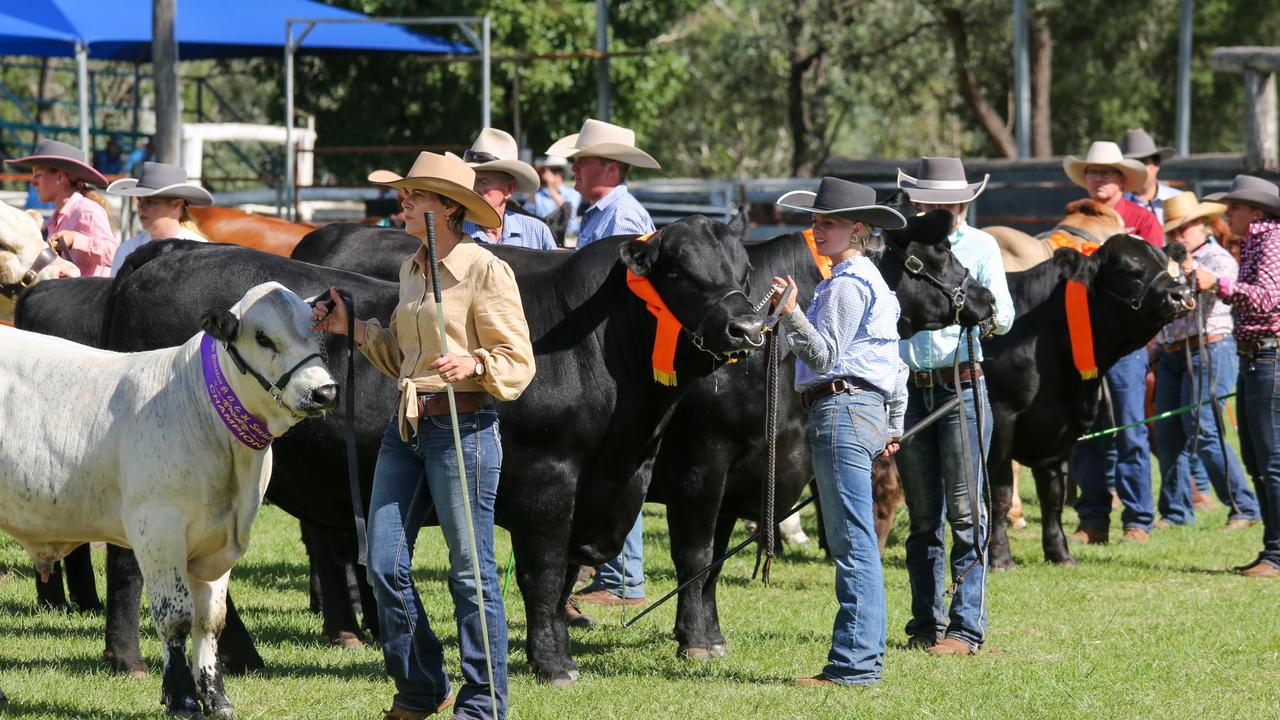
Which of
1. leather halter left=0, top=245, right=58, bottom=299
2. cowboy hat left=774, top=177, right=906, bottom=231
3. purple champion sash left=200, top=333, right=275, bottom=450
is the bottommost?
purple champion sash left=200, top=333, right=275, bottom=450

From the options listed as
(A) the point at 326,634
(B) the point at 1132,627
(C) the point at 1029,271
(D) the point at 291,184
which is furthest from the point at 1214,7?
(A) the point at 326,634

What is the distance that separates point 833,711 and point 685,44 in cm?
3772

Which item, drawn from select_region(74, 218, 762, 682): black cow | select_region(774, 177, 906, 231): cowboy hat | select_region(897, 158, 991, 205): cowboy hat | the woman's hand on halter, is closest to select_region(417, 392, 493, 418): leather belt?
select_region(74, 218, 762, 682): black cow

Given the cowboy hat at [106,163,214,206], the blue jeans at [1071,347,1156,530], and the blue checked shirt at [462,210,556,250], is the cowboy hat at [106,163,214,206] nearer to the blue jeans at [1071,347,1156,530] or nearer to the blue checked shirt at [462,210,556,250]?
the blue checked shirt at [462,210,556,250]

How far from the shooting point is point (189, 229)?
324 inches

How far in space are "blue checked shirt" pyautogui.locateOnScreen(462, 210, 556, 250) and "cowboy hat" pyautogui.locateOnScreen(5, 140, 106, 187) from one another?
226 centimetres

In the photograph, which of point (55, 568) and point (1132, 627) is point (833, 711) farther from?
point (55, 568)

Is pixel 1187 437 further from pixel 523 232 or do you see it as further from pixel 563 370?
pixel 563 370

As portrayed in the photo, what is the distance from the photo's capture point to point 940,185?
7461 mm

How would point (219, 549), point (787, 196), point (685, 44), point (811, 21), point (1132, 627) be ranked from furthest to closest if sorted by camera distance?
point (685, 44), point (811, 21), point (1132, 627), point (787, 196), point (219, 549)

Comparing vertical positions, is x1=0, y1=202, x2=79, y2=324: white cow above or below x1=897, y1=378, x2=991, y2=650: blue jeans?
above

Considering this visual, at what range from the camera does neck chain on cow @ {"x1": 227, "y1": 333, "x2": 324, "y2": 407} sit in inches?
206

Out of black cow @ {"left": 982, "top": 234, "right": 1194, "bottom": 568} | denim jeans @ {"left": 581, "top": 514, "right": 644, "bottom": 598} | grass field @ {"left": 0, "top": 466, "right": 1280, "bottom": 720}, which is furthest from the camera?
black cow @ {"left": 982, "top": 234, "right": 1194, "bottom": 568}

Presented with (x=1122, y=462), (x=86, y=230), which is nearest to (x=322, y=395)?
(x=86, y=230)
